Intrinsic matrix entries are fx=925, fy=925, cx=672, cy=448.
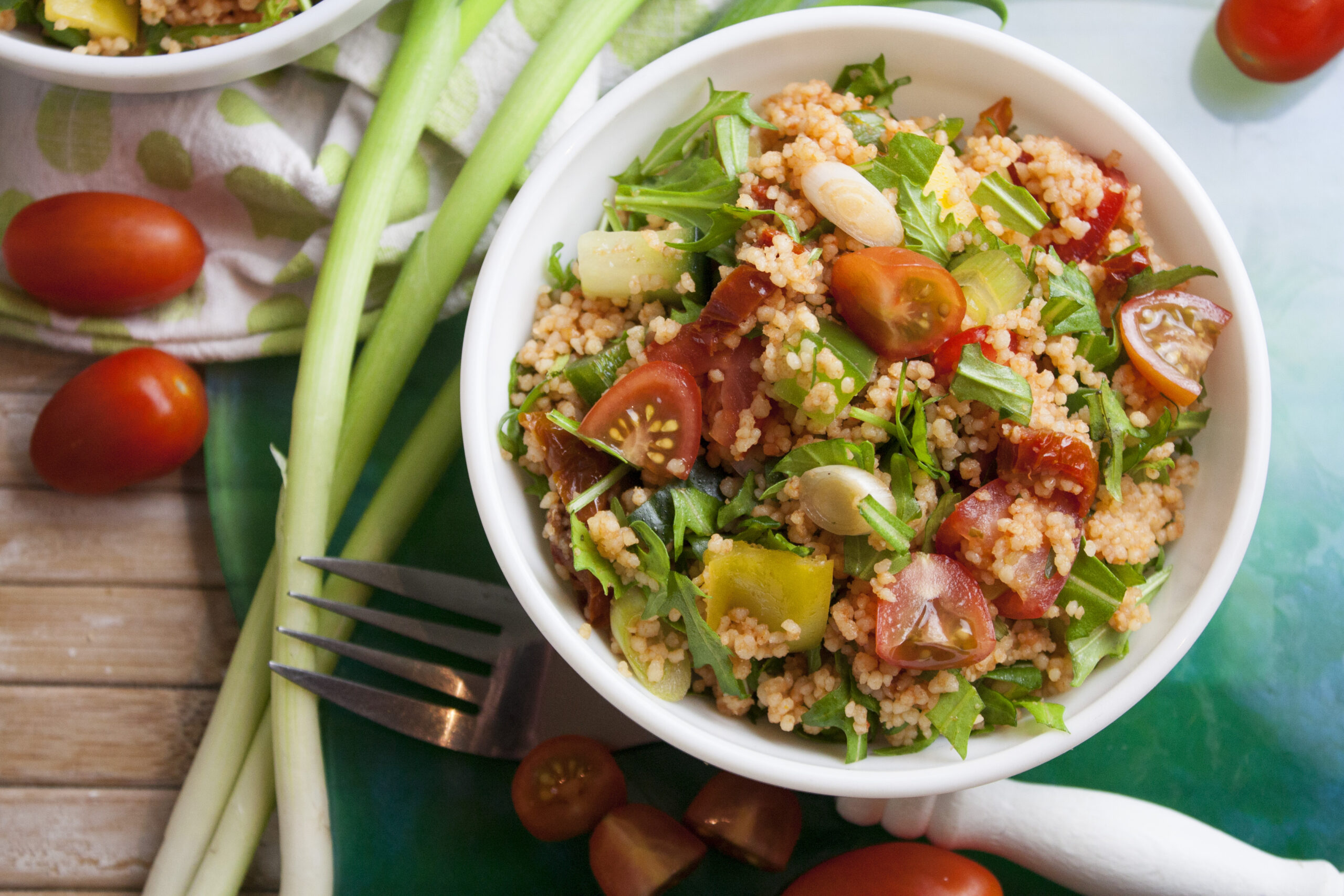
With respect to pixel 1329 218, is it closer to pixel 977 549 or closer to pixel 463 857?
pixel 977 549

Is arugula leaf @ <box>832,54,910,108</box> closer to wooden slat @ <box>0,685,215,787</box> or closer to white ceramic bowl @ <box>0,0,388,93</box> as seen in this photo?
white ceramic bowl @ <box>0,0,388,93</box>

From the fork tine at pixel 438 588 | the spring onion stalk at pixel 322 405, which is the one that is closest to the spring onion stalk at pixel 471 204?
the spring onion stalk at pixel 322 405

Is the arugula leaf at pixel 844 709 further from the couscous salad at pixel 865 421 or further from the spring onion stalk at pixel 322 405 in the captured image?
the spring onion stalk at pixel 322 405

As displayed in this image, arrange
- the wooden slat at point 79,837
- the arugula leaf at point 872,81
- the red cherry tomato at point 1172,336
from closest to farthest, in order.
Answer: the red cherry tomato at point 1172,336
the arugula leaf at point 872,81
the wooden slat at point 79,837

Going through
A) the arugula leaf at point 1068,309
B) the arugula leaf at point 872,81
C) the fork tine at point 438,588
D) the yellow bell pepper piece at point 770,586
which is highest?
the arugula leaf at point 872,81

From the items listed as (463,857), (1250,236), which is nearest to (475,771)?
(463,857)

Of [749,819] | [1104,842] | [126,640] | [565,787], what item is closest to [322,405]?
[126,640]

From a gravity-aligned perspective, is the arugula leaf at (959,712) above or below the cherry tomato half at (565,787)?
above
